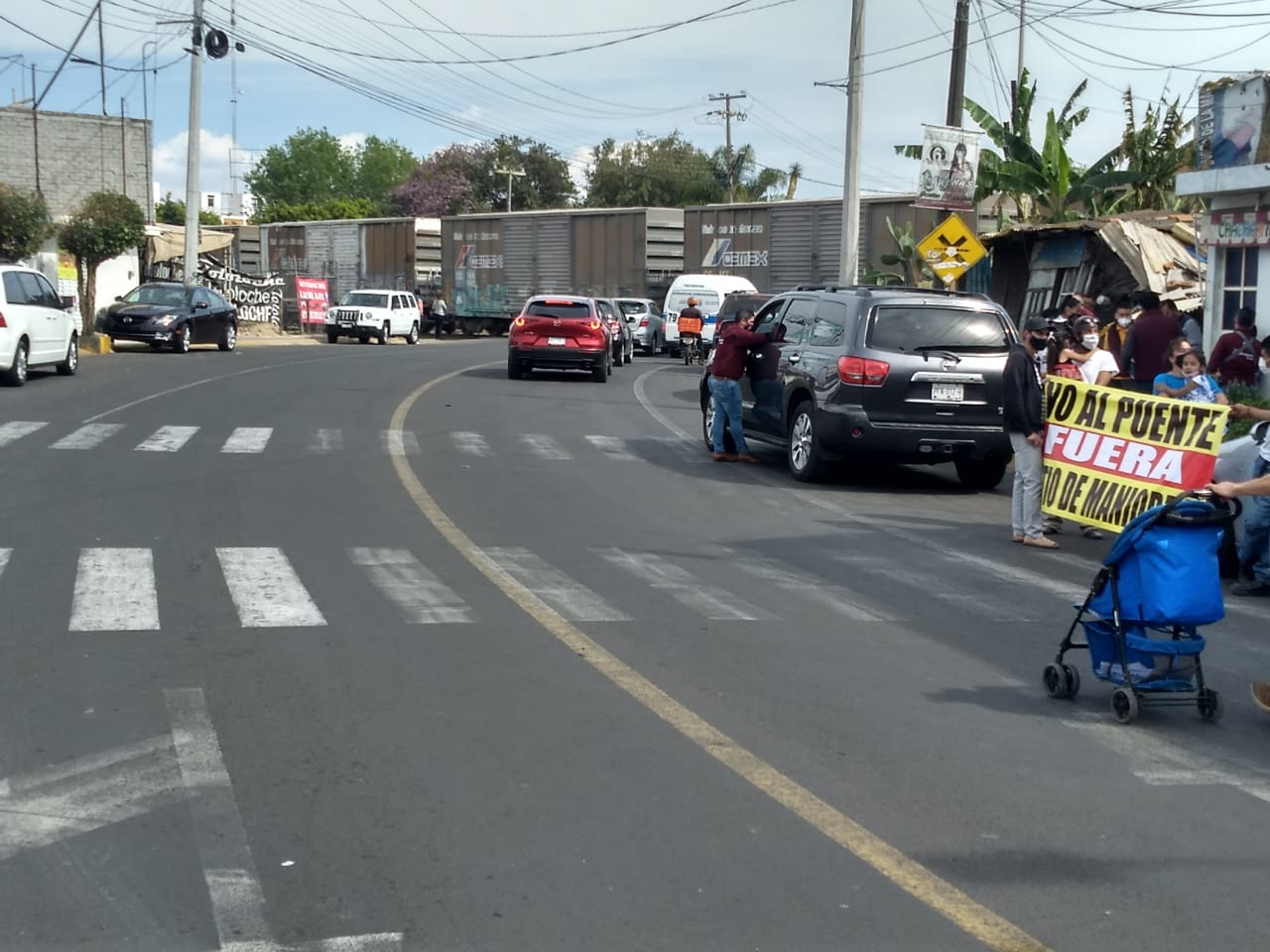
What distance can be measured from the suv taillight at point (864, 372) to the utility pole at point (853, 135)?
39.3 ft

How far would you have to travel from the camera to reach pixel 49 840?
16.6 feet

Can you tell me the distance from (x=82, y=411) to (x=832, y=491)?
1019cm

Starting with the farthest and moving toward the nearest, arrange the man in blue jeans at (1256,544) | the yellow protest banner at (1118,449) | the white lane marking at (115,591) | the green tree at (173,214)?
the green tree at (173,214) < the yellow protest banner at (1118,449) < the man in blue jeans at (1256,544) < the white lane marking at (115,591)

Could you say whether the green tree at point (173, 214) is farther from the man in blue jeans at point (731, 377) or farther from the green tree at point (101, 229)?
the man in blue jeans at point (731, 377)

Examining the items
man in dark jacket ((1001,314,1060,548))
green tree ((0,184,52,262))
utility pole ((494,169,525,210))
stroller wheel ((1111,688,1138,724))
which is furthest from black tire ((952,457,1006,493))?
utility pole ((494,169,525,210))

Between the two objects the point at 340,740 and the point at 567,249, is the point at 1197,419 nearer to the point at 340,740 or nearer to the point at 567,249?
the point at 340,740

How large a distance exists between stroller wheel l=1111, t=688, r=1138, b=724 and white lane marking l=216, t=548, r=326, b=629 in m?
4.15

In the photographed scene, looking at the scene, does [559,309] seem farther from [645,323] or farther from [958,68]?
[645,323]

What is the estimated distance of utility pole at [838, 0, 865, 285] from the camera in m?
26.5

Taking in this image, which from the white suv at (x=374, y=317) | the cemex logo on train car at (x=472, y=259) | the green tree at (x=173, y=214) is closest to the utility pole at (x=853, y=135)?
the white suv at (x=374, y=317)

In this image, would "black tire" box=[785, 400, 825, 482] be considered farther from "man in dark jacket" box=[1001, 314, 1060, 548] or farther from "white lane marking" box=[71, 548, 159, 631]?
"white lane marking" box=[71, 548, 159, 631]

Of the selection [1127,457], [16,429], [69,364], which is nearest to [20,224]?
[69,364]

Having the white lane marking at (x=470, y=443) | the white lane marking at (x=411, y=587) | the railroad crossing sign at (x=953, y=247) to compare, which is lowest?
the white lane marking at (x=411, y=587)

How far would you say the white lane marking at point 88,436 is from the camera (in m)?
16.1
